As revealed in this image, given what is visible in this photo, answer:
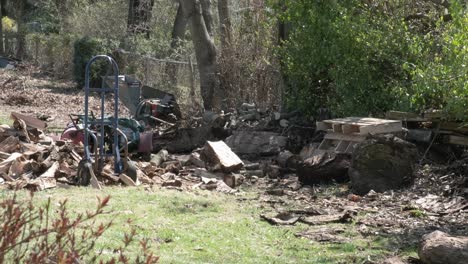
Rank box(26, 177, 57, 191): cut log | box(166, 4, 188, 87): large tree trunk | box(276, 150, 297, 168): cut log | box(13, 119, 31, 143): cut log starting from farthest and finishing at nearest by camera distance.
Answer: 1. box(166, 4, 188, 87): large tree trunk
2. box(276, 150, 297, 168): cut log
3. box(13, 119, 31, 143): cut log
4. box(26, 177, 57, 191): cut log

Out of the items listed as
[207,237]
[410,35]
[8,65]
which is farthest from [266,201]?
[8,65]

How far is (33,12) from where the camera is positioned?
5059 centimetres

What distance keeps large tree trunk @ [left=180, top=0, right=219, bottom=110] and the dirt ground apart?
10.3 feet

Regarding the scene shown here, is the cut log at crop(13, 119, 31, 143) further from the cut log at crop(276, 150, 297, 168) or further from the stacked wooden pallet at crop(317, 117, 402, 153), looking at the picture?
the stacked wooden pallet at crop(317, 117, 402, 153)

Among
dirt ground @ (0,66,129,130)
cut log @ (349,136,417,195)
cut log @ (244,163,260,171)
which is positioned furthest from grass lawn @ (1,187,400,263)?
dirt ground @ (0,66,129,130)

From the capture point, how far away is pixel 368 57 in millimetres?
14438

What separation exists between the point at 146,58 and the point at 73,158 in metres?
13.5

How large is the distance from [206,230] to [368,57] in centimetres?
677

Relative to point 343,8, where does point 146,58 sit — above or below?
below

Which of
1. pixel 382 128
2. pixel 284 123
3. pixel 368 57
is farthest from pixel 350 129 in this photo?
pixel 284 123

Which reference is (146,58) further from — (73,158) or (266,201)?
(266,201)

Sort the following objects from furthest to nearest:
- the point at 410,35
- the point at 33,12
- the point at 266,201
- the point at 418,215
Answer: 1. the point at 33,12
2. the point at 410,35
3. the point at 266,201
4. the point at 418,215

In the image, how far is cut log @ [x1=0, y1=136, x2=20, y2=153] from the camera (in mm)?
12258

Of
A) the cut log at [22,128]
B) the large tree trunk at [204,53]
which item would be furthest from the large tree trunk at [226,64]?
the cut log at [22,128]
